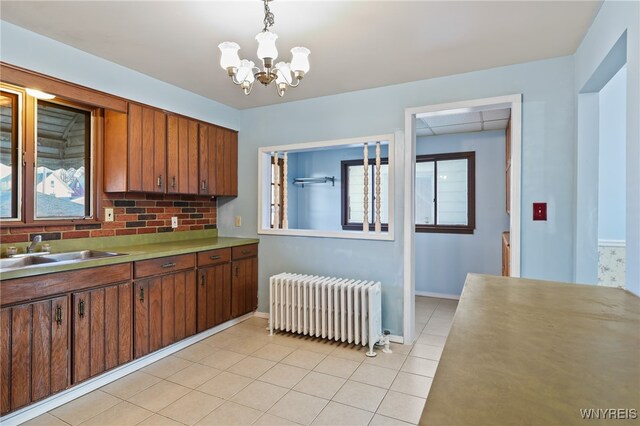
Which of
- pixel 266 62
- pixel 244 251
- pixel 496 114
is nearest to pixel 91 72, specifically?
pixel 266 62

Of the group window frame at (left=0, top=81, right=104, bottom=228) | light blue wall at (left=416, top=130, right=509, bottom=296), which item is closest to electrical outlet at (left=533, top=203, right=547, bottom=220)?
light blue wall at (left=416, top=130, right=509, bottom=296)

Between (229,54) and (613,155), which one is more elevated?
(229,54)

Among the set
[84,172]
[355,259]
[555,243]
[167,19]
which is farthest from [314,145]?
[555,243]

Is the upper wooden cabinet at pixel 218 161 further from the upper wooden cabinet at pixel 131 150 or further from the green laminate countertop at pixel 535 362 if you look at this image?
the green laminate countertop at pixel 535 362

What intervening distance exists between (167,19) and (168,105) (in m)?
1.23

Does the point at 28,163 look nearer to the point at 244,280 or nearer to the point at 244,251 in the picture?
the point at 244,251

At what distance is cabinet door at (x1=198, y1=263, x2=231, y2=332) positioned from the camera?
3.09 metres

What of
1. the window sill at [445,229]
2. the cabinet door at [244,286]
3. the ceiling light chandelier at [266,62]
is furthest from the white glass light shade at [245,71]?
the window sill at [445,229]

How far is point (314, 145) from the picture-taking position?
3.47 metres

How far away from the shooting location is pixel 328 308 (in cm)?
304

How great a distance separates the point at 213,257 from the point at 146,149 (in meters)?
1.15

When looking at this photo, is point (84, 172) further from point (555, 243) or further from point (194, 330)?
point (555, 243)

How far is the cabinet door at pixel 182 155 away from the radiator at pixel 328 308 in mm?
1305

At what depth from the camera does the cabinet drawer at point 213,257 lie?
10.1ft
